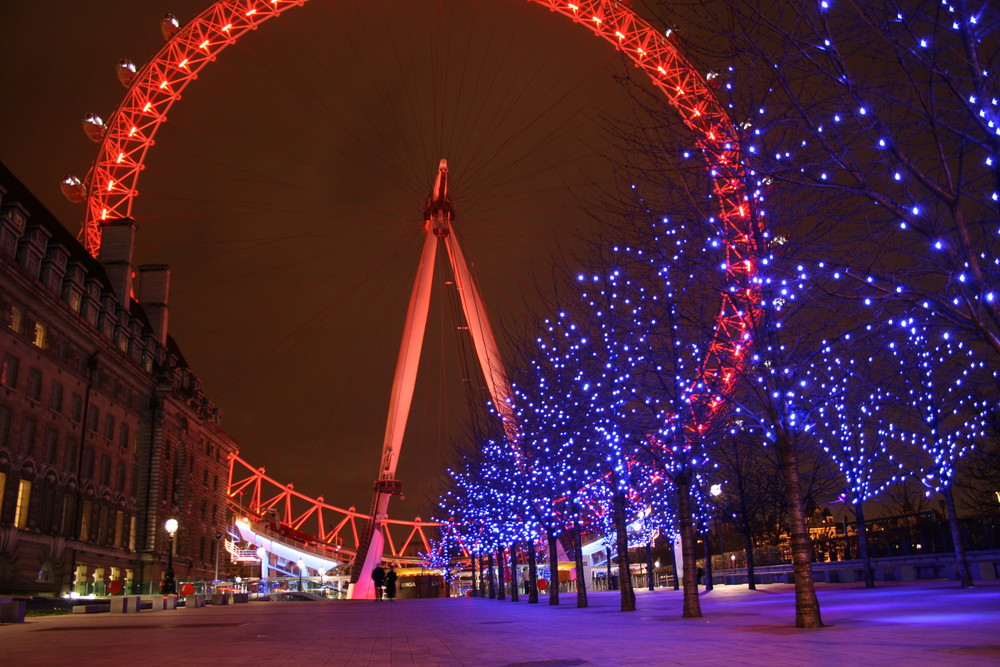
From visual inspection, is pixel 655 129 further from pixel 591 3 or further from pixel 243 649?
pixel 591 3

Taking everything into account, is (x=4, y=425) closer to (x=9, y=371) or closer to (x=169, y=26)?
(x=9, y=371)

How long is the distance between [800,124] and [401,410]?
53.5 meters

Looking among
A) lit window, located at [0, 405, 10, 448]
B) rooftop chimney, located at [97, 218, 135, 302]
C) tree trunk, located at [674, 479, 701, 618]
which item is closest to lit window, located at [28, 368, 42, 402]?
lit window, located at [0, 405, 10, 448]

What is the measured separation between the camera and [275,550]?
106188 millimetres

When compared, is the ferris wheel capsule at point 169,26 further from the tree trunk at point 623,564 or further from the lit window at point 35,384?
the tree trunk at point 623,564

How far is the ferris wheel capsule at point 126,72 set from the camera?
50.9 m

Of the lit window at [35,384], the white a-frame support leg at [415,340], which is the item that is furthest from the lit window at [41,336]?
the white a-frame support leg at [415,340]

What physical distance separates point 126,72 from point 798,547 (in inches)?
1920

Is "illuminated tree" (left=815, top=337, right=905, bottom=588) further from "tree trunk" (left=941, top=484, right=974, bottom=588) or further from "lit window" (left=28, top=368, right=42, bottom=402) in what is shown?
"lit window" (left=28, top=368, right=42, bottom=402)

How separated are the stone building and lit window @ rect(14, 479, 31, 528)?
66 mm

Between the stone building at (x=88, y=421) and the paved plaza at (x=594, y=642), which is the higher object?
the stone building at (x=88, y=421)

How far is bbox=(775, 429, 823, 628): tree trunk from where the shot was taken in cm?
1591

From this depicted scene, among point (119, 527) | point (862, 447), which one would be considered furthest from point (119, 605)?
point (862, 447)

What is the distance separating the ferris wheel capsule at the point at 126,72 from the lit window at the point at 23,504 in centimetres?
2412
